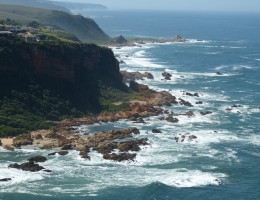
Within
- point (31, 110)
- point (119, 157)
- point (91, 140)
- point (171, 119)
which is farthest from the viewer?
point (171, 119)

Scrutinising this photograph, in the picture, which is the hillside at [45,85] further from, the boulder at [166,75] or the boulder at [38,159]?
the boulder at [166,75]

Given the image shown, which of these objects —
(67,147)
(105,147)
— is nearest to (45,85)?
(67,147)

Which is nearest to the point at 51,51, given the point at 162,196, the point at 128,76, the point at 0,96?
the point at 0,96

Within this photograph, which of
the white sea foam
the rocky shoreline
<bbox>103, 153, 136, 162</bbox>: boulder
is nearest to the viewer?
<bbox>103, 153, 136, 162</bbox>: boulder

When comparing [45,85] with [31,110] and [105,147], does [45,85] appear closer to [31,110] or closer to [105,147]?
[31,110]

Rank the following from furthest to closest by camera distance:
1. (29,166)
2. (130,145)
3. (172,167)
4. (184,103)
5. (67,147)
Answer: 1. (184,103)
2. (130,145)
3. (67,147)
4. (172,167)
5. (29,166)

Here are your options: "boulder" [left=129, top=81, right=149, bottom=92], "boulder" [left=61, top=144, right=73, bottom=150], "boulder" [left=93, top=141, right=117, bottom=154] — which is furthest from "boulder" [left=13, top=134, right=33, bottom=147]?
"boulder" [left=129, top=81, right=149, bottom=92]

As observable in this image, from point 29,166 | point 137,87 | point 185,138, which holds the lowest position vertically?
point 29,166

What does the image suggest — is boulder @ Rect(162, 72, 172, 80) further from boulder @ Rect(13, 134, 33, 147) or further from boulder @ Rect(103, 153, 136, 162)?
boulder @ Rect(103, 153, 136, 162)

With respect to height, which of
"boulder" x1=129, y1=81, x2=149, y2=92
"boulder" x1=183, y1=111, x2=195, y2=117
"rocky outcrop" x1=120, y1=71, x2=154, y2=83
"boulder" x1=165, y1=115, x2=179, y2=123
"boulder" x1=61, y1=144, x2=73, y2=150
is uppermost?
"rocky outcrop" x1=120, y1=71, x2=154, y2=83

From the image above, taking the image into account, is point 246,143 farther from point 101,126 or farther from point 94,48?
point 94,48
